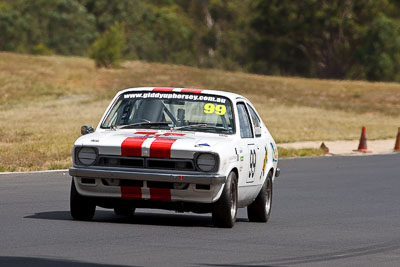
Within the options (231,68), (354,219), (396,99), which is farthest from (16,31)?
(354,219)

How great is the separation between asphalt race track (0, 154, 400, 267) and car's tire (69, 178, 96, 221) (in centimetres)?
14

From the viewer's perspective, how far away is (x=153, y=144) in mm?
11688

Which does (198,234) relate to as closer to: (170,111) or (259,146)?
(170,111)

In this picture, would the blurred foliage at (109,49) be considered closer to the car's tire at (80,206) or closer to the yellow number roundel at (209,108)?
the yellow number roundel at (209,108)

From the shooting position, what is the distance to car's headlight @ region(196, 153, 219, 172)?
1167cm

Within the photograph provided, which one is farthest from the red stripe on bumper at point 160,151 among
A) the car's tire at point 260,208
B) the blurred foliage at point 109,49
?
the blurred foliage at point 109,49

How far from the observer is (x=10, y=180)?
18.9 meters

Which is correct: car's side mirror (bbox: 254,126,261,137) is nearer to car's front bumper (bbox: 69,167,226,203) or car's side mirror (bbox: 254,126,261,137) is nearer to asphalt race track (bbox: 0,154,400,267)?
asphalt race track (bbox: 0,154,400,267)

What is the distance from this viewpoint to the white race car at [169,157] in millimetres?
11656

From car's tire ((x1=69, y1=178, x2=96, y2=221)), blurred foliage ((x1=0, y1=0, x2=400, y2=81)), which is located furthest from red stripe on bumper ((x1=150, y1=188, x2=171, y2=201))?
blurred foliage ((x1=0, y1=0, x2=400, y2=81))

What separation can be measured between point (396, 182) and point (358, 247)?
1128cm

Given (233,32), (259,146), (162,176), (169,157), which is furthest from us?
(233,32)

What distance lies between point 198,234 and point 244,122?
2139mm

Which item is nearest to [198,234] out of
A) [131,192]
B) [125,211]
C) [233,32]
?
[131,192]
